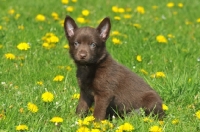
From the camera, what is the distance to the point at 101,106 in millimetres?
5230

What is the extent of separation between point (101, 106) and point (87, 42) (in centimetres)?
70

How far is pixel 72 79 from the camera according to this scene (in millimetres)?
6480

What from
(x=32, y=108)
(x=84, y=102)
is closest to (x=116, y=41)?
(x=84, y=102)

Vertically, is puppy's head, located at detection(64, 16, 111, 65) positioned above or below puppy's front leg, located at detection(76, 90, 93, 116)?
above

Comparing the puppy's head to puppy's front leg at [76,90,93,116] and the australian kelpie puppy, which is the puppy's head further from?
puppy's front leg at [76,90,93,116]

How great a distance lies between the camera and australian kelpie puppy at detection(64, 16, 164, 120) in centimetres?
Answer: 530

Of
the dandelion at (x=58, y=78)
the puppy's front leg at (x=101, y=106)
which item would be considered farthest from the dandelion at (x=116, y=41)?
the puppy's front leg at (x=101, y=106)

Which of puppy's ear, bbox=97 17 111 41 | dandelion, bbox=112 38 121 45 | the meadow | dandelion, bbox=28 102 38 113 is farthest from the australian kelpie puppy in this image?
dandelion, bbox=112 38 121 45

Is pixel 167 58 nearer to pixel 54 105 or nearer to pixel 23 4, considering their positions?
pixel 54 105

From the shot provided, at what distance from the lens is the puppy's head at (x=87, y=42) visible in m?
5.30

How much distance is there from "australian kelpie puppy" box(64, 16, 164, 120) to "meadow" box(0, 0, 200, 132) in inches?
7.4

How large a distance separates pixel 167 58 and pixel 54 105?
9.21 feet

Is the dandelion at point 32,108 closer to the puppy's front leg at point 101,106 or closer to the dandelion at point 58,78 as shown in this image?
the puppy's front leg at point 101,106

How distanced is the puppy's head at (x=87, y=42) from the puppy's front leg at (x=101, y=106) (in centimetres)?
41
